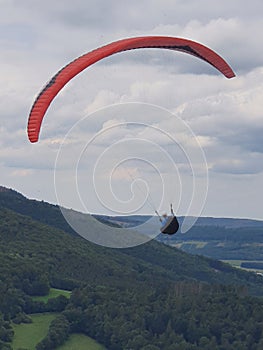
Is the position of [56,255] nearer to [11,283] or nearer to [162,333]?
[11,283]

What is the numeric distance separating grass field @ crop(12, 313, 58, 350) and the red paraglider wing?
2616 inches

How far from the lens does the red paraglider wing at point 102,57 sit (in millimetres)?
36406

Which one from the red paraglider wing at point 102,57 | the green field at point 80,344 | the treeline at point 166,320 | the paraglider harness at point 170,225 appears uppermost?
the red paraglider wing at point 102,57

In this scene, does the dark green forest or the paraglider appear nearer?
the paraglider

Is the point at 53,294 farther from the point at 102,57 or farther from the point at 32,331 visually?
the point at 102,57

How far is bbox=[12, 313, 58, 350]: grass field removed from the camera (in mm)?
103062

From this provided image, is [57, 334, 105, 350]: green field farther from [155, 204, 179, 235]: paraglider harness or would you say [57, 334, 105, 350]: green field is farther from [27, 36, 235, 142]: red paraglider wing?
[155, 204, 179, 235]: paraglider harness

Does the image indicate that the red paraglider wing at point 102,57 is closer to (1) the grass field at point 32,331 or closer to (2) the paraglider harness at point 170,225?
(2) the paraglider harness at point 170,225

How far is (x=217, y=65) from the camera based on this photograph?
42594 millimetres

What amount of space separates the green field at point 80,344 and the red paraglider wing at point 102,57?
67.1 meters

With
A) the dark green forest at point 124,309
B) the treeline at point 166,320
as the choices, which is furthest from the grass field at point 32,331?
the treeline at point 166,320

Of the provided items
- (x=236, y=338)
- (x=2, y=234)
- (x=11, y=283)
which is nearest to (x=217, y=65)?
(x=236, y=338)

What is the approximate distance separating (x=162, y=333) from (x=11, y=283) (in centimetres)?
2768

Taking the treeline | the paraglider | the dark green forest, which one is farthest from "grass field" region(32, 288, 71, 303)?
the paraglider
